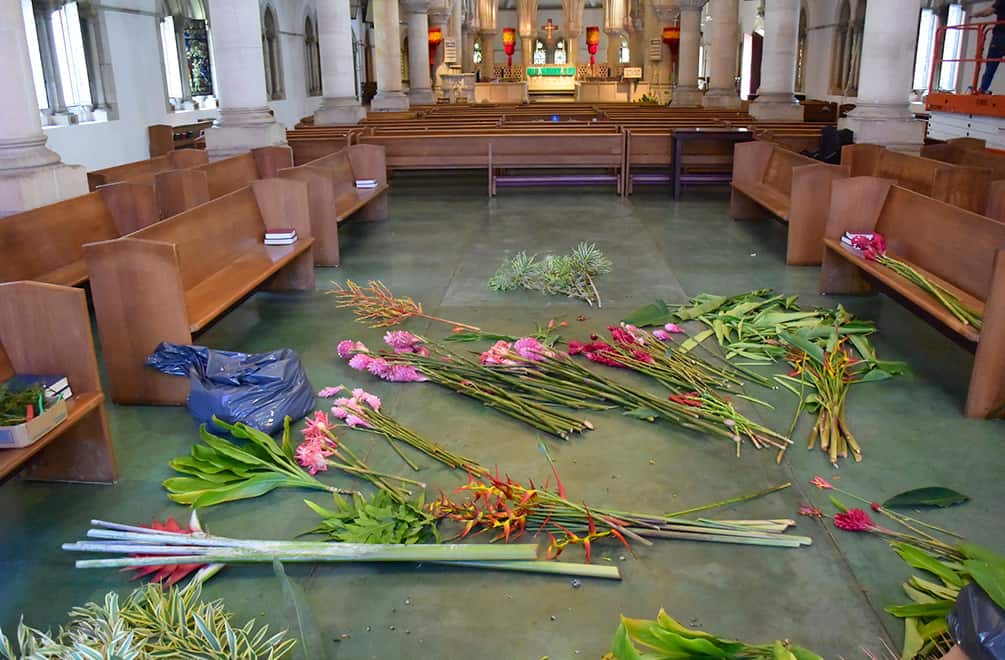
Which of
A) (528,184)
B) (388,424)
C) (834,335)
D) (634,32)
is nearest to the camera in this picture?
(388,424)

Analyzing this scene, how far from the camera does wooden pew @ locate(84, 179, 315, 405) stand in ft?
14.1

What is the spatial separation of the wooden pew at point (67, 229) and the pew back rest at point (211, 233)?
0.73m

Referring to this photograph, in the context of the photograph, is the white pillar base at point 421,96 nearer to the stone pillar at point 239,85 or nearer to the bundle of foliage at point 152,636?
the stone pillar at point 239,85

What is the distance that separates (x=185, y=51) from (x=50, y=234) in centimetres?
1330

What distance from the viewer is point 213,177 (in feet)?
26.3

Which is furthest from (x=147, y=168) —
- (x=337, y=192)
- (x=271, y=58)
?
(x=271, y=58)

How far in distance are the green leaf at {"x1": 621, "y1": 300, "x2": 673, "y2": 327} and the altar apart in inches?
1217

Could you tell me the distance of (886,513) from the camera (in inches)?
129

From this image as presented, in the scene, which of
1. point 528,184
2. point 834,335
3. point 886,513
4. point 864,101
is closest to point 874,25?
point 864,101

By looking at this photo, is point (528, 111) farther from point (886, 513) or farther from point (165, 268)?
point (886, 513)

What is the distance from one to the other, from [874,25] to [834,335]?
5623mm

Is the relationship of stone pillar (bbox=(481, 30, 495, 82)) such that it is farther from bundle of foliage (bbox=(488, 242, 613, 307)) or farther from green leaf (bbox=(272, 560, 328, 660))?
green leaf (bbox=(272, 560, 328, 660))

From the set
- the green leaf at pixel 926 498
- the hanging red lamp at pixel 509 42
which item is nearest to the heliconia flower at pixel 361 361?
the green leaf at pixel 926 498

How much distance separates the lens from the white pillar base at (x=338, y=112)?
13.5m
